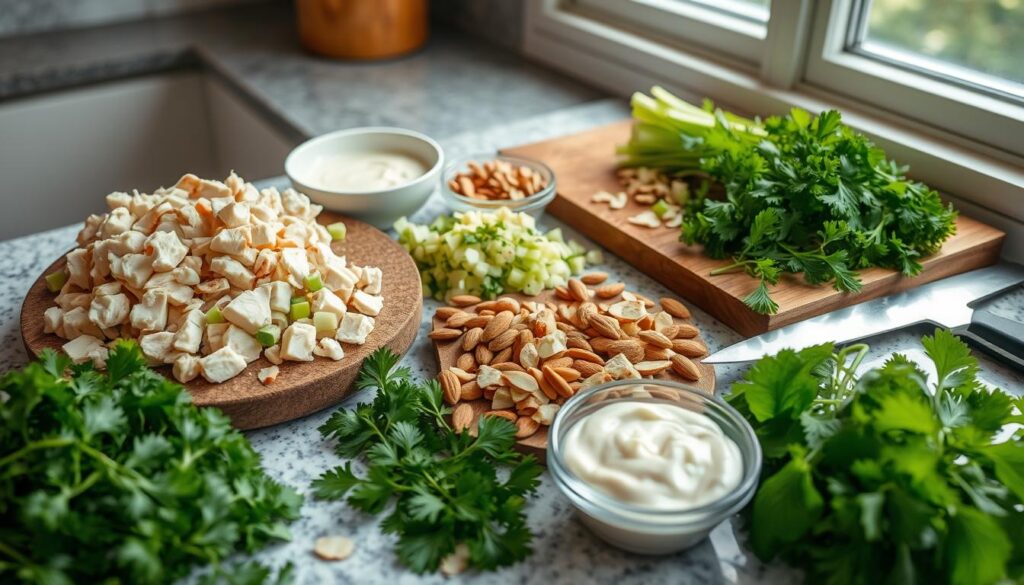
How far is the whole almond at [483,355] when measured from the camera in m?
1.17

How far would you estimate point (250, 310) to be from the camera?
1.10 meters

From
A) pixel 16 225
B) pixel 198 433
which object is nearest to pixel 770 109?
pixel 198 433

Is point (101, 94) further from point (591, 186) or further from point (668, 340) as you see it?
point (668, 340)

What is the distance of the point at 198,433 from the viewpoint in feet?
2.95

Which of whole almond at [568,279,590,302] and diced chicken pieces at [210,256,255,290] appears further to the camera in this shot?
whole almond at [568,279,590,302]

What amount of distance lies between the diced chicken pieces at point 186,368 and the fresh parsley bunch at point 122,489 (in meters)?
0.12

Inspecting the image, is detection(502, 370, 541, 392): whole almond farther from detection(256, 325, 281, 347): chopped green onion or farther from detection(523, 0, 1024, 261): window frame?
detection(523, 0, 1024, 261): window frame

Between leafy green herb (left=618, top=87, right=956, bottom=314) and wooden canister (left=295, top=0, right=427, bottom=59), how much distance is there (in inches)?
48.6

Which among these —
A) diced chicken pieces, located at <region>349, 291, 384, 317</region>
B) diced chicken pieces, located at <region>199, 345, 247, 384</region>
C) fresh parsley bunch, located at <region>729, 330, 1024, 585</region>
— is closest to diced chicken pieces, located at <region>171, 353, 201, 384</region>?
diced chicken pieces, located at <region>199, 345, 247, 384</region>

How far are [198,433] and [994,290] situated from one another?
113 centimetres

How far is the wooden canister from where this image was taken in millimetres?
2250

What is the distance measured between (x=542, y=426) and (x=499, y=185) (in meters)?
0.57

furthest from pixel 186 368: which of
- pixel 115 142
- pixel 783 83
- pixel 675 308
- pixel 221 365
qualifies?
pixel 115 142

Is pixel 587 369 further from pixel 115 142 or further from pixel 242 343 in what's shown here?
pixel 115 142
